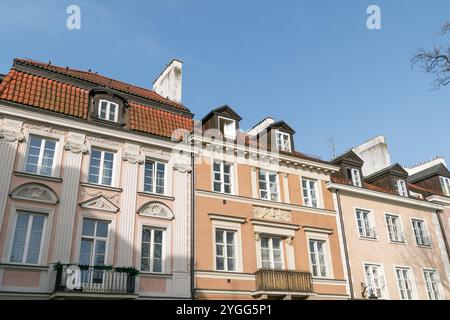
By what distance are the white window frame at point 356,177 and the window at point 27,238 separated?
17407mm

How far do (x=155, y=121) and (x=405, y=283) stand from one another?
630 inches

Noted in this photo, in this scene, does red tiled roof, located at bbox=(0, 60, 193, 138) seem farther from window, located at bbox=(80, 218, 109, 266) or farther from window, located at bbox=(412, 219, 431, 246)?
window, located at bbox=(412, 219, 431, 246)

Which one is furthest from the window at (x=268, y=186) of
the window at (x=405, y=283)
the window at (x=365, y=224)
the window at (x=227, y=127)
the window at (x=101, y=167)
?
the window at (x=405, y=283)

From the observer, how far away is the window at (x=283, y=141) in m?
23.4

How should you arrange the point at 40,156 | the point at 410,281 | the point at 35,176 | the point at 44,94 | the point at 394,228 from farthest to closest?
the point at 394,228 < the point at 410,281 < the point at 44,94 < the point at 40,156 < the point at 35,176

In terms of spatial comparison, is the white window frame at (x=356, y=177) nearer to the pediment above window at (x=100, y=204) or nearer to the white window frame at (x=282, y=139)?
the white window frame at (x=282, y=139)

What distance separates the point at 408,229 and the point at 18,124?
850 inches

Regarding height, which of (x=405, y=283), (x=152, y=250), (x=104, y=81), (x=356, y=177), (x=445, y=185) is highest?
(x=104, y=81)

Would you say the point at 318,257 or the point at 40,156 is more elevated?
the point at 40,156

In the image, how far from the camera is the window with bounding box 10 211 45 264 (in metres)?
14.5

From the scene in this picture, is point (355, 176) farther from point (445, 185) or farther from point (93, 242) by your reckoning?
point (93, 242)

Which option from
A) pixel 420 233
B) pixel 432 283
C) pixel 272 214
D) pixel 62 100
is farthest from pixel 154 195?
pixel 420 233

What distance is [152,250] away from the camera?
55.3 ft

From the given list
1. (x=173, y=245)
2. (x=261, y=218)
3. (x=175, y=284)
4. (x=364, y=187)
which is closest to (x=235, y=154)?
(x=261, y=218)
